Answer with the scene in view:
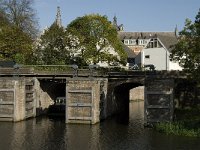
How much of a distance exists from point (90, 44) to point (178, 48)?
Result: 37334 millimetres

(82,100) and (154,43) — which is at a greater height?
(154,43)

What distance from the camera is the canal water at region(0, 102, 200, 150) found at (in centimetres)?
3925

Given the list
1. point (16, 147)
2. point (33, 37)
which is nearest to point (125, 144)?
point (16, 147)

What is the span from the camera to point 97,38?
263 feet

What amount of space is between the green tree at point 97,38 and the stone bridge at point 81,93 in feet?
46.1

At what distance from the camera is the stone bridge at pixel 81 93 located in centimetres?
5025

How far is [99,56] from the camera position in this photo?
261ft

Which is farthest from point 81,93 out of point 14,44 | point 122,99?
point 14,44

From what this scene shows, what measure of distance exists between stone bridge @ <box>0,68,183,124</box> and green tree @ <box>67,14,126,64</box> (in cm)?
1404

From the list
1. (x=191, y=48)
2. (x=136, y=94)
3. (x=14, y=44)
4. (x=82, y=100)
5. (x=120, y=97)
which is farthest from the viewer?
(x=136, y=94)

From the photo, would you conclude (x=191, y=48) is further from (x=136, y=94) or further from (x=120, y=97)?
(x=136, y=94)

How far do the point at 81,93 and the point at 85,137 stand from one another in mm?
9315

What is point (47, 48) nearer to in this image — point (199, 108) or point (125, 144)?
point (199, 108)

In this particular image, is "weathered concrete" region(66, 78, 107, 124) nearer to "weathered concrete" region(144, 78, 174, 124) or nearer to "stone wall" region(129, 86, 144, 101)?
"weathered concrete" region(144, 78, 174, 124)
